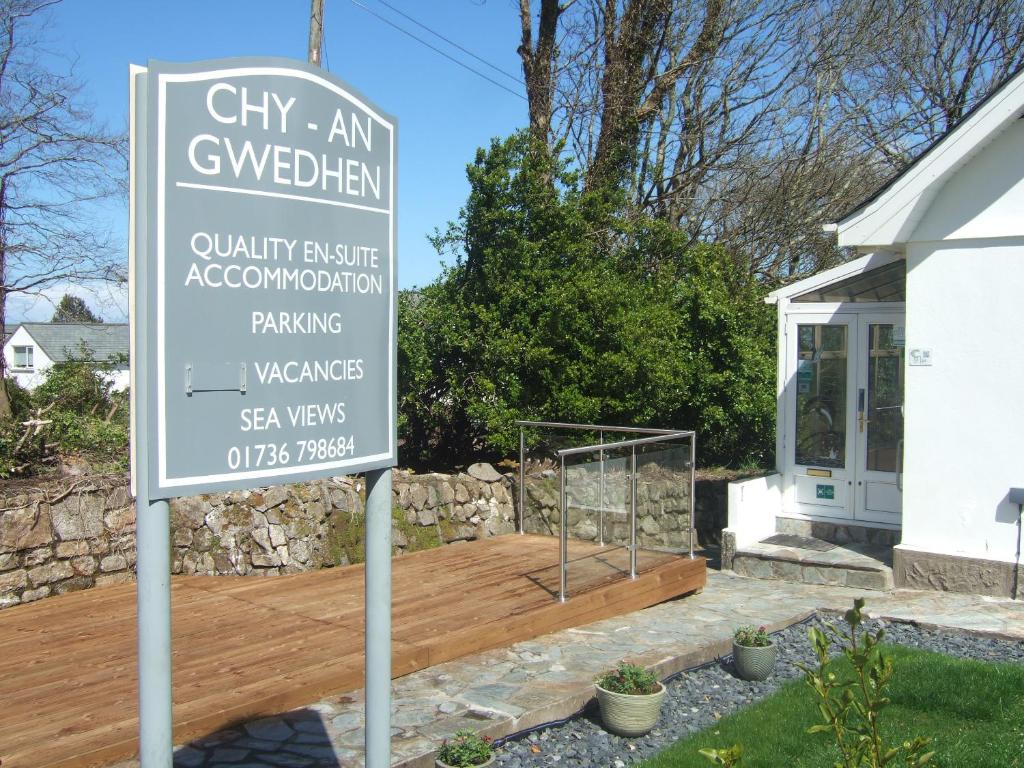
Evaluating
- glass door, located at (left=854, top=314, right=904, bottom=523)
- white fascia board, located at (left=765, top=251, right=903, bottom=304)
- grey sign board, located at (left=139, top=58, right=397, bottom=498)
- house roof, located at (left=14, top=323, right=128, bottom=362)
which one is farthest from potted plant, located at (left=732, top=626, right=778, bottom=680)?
house roof, located at (left=14, top=323, right=128, bottom=362)

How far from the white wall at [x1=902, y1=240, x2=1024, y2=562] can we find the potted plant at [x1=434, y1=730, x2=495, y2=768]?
221 inches

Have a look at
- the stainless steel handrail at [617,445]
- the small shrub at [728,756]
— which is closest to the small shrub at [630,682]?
the stainless steel handrail at [617,445]

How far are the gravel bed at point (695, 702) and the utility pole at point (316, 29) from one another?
7.93m

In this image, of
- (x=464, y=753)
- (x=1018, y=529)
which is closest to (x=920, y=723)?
(x=464, y=753)

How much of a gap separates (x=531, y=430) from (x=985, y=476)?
172 inches

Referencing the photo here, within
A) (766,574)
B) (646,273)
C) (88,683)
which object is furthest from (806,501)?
(88,683)

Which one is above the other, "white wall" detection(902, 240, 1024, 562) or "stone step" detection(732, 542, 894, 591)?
"white wall" detection(902, 240, 1024, 562)

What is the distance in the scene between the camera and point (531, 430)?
1007 centimetres

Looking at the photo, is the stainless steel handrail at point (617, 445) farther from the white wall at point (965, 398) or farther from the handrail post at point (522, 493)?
the white wall at point (965, 398)

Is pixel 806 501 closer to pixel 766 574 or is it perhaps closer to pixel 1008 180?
→ pixel 766 574

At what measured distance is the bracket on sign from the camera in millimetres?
2523

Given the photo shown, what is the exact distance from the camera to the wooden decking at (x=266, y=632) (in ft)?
15.4

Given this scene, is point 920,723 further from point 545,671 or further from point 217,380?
point 217,380

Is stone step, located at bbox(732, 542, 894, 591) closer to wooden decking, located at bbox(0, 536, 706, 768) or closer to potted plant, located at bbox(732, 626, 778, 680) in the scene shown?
wooden decking, located at bbox(0, 536, 706, 768)
